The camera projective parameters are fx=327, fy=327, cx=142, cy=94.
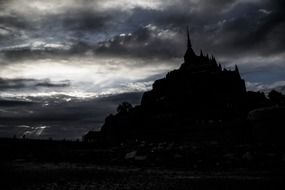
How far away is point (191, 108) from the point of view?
115562mm

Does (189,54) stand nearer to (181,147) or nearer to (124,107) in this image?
(124,107)

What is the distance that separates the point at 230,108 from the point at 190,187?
89.8 m

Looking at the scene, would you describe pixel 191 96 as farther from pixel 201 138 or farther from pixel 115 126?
pixel 201 138

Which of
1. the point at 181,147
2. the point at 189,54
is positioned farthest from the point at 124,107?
the point at 181,147

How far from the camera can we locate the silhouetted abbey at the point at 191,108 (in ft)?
250

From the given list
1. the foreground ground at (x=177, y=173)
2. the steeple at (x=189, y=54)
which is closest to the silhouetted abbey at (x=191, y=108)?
the steeple at (x=189, y=54)

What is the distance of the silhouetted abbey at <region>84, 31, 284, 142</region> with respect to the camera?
76.2 m

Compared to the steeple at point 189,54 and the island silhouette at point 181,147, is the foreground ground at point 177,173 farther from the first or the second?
the steeple at point 189,54

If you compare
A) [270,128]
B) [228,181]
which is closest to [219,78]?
[270,128]

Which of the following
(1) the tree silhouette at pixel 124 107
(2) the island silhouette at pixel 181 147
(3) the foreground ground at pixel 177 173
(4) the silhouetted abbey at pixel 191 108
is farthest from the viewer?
(1) the tree silhouette at pixel 124 107

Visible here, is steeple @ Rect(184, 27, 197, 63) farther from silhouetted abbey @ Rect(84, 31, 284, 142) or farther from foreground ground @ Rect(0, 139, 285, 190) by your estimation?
foreground ground @ Rect(0, 139, 285, 190)

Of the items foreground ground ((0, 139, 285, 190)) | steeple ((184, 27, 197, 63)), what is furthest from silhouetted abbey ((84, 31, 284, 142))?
foreground ground ((0, 139, 285, 190))

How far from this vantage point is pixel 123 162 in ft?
141

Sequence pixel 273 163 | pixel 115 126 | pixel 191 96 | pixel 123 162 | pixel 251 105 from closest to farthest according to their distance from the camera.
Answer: pixel 273 163, pixel 123 162, pixel 251 105, pixel 191 96, pixel 115 126
